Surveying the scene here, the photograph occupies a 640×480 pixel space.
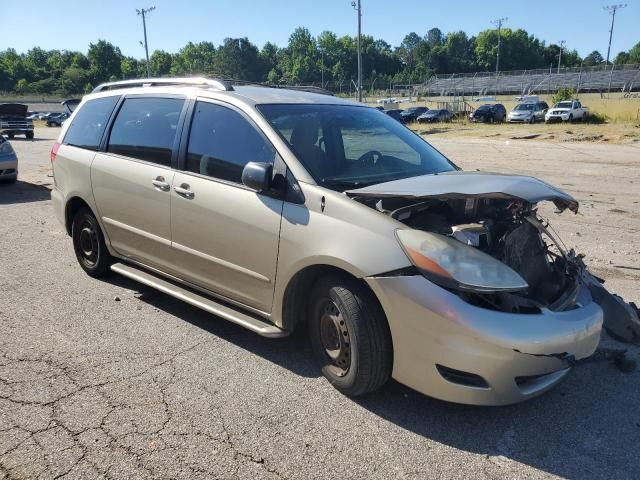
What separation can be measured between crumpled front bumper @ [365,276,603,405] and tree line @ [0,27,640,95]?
127 meters

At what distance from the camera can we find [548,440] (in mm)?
2842

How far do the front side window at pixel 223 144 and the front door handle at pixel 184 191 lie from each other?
139 millimetres

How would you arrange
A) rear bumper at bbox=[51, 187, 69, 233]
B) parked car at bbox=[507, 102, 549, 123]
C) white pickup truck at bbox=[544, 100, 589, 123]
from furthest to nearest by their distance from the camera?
parked car at bbox=[507, 102, 549, 123] < white pickup truck at bbox=[544, 100, 589, 123] < rear bumper at bbox=[51, 187, 69, 233]

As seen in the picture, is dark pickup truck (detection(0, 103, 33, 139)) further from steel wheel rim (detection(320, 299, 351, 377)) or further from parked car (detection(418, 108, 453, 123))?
steel wheel rim (detection(320, 299, 351, 377))

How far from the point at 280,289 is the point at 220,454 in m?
1.06

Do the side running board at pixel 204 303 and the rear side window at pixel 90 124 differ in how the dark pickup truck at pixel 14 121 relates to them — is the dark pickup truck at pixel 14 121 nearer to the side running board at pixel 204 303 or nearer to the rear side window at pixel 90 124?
the rear side window at pixel 90 124

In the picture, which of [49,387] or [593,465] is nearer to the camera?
[593,465]

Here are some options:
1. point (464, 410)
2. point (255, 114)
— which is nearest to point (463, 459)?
point (464, 410)

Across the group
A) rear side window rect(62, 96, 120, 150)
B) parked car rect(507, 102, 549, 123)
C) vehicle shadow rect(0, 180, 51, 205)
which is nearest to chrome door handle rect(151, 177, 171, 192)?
rear side window rect(62, 96, 120, 150)

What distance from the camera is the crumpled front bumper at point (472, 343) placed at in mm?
2672

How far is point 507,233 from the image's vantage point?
130 inches

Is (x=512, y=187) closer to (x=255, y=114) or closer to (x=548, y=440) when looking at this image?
(x=548, y=440)

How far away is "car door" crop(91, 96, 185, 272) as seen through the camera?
13.9 ft

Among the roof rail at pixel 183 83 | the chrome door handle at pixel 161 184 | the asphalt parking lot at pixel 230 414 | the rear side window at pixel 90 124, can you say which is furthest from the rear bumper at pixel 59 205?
the chrome door handle at pixel 161 184
